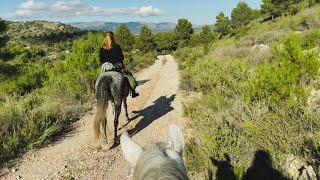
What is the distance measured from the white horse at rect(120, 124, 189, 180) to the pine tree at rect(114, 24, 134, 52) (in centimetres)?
3897

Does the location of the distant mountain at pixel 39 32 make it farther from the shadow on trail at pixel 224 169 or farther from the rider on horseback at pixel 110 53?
the shadow on trail at pixel 224 169

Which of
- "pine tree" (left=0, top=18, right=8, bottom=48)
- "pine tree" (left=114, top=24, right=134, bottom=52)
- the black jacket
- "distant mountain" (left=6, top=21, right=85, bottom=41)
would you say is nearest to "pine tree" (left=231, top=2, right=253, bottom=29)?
"pine tree" (left=114, top=24, right=134, bottom=52)

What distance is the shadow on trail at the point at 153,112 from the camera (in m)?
8.74

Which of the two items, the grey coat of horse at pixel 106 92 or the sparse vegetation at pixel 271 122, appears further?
the grey coat of horse at pixel 106 92

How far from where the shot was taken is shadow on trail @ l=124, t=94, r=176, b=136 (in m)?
8.74

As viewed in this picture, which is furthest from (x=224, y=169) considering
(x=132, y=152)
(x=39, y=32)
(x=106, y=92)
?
(x=39, y=32)

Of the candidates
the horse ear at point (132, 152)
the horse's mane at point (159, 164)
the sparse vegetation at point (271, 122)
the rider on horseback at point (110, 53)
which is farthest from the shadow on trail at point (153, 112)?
the horse's mane at point (159, 164)

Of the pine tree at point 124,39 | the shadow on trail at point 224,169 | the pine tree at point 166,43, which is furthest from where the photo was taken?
the pine tree at point 166,43

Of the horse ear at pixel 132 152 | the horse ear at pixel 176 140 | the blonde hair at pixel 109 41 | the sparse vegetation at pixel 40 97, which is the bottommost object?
the sparse vegetation at pixel 40 97

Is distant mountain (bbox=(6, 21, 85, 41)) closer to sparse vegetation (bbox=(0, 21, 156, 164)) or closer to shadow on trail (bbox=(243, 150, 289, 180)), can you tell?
sparse vegetation (bbox=(0, 21, 156, 164))

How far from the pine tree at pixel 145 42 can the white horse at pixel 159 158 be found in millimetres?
42643

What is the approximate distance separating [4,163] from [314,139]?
225 inches

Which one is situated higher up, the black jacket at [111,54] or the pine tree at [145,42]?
the black jacket at [111,54]

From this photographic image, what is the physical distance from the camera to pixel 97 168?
635 cm
